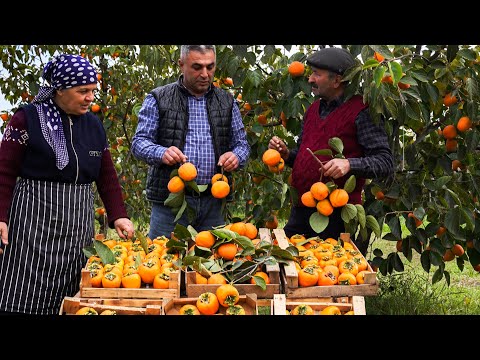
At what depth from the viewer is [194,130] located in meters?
2.79

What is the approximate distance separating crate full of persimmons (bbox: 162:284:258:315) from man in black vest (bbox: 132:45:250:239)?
0.89m

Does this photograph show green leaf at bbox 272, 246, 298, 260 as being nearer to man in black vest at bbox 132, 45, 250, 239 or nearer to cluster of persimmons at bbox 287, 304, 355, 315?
cluster of persimmons at bbox 287, 304, 355, 315

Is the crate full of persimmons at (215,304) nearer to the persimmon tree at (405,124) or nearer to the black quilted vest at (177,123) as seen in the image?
the persimmon tree at (405,124)

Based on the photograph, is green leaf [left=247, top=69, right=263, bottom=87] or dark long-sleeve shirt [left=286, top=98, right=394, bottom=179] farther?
green leaf [left=247, top=69, right=263, bottom=87]

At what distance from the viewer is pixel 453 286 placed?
4.84m

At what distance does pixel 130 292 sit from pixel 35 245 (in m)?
0.65

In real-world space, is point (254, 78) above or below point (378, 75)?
above

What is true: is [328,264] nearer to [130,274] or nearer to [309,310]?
[309,310]

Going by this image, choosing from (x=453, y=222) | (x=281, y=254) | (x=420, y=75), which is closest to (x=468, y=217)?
(x=453, y=222)

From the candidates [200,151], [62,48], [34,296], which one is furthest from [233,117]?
[62,48]

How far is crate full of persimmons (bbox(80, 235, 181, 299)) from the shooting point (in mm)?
1872

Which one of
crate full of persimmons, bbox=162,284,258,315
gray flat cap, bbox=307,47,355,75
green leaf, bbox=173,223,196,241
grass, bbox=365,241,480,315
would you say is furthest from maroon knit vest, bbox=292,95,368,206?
grass, bbox=365,241,480,315

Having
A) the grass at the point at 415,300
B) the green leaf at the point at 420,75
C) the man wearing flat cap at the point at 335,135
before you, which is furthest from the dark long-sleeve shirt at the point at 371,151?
the grass at the point at 415,300

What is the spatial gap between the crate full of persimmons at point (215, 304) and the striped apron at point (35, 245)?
74 cm
